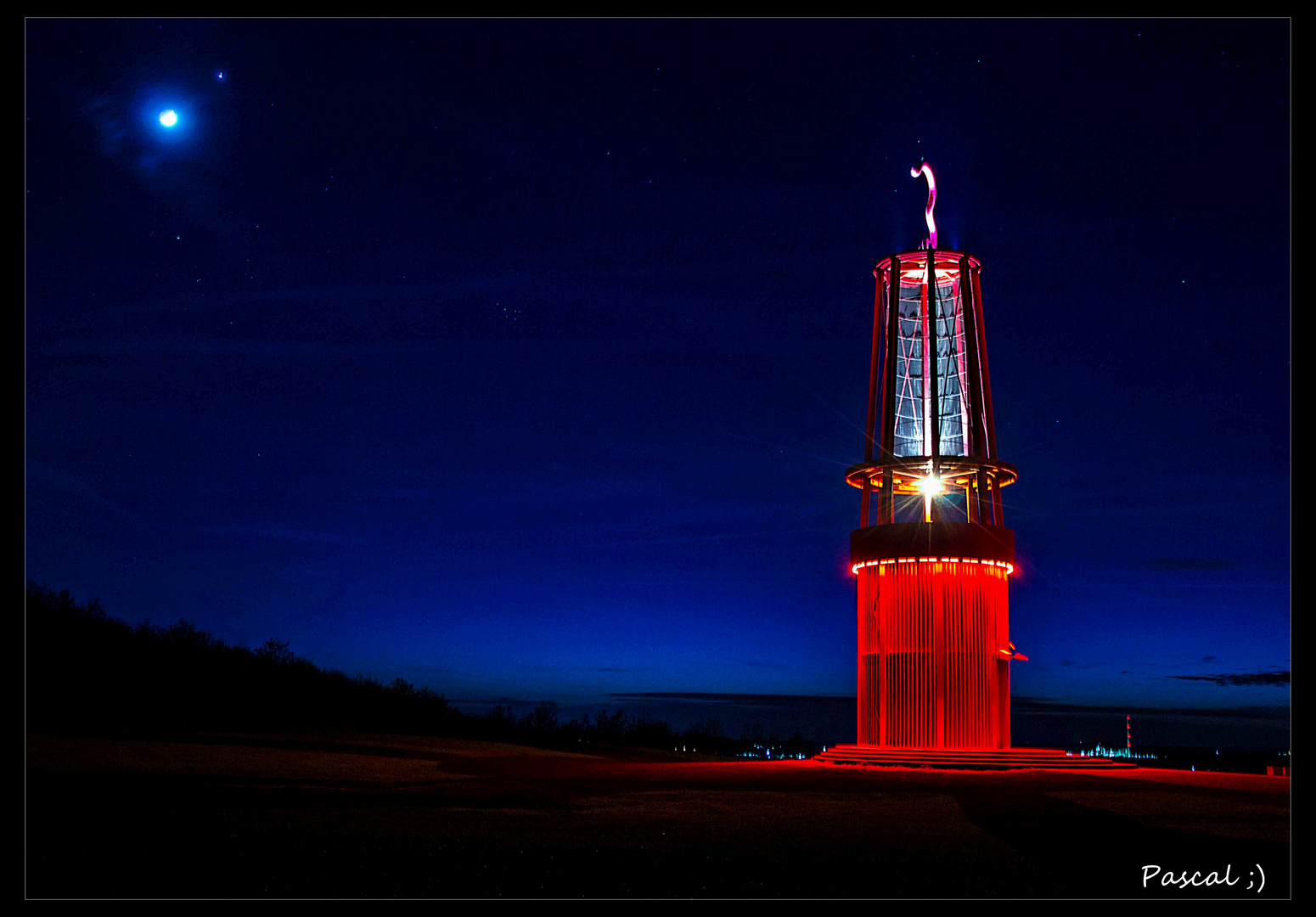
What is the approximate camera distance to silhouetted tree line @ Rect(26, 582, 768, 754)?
22453mm

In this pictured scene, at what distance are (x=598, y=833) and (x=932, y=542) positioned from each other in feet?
46.5

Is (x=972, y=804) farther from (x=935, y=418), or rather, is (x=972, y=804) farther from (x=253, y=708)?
(x=253, y=708)

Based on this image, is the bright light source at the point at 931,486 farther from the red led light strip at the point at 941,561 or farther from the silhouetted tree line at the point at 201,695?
the silhouetted tree line at the point at 201,695

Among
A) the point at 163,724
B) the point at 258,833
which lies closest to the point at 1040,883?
the point at 258,833

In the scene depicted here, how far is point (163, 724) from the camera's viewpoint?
2164 cm

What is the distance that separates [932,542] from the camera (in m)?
23.7

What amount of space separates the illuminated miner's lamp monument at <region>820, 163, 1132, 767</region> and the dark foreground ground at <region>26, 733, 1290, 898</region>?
543 cm

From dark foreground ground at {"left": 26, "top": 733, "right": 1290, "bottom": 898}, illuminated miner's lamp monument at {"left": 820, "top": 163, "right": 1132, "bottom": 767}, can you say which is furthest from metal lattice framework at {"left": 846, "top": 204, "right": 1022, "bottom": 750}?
dark foreground ground at {"left": 26, "top": 733, "right": 1290, "bottom": 898}

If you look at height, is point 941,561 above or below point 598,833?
above

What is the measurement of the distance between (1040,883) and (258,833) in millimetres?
6386

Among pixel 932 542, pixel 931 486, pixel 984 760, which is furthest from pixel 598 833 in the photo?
pixel 931 486

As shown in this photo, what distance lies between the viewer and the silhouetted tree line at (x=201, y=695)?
73.7ft

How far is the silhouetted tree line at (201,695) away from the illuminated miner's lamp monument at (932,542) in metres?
9.17

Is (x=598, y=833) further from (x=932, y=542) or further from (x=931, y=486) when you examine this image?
(x=931, y=486)
